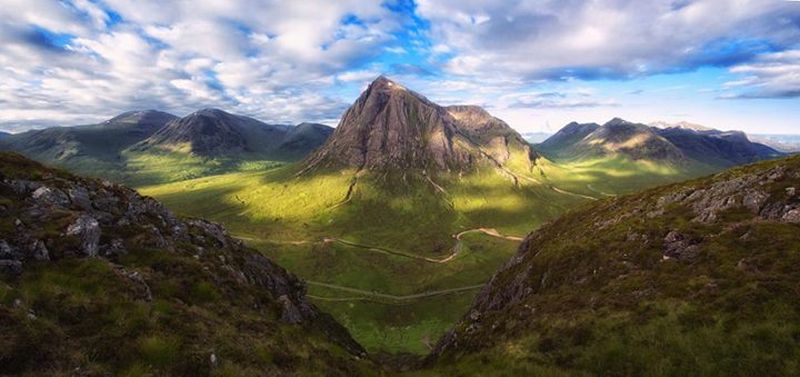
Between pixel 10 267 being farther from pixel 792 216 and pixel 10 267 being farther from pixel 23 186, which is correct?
pixel 792 216

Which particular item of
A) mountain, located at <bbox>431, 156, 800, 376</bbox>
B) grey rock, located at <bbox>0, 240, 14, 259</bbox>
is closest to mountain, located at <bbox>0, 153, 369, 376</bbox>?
grey rock, located at <bbox>0, 240, 14, 259</bbox>

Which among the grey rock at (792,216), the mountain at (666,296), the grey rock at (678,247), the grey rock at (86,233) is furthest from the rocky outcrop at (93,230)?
the grey rock at (792,216)

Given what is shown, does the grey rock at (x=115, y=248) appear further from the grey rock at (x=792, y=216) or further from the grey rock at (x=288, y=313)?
the grey rock at (x=792, y=216)

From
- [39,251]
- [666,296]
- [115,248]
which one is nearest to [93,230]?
[115,248]

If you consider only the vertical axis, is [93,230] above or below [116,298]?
above

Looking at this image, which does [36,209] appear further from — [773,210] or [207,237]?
[773,210]
